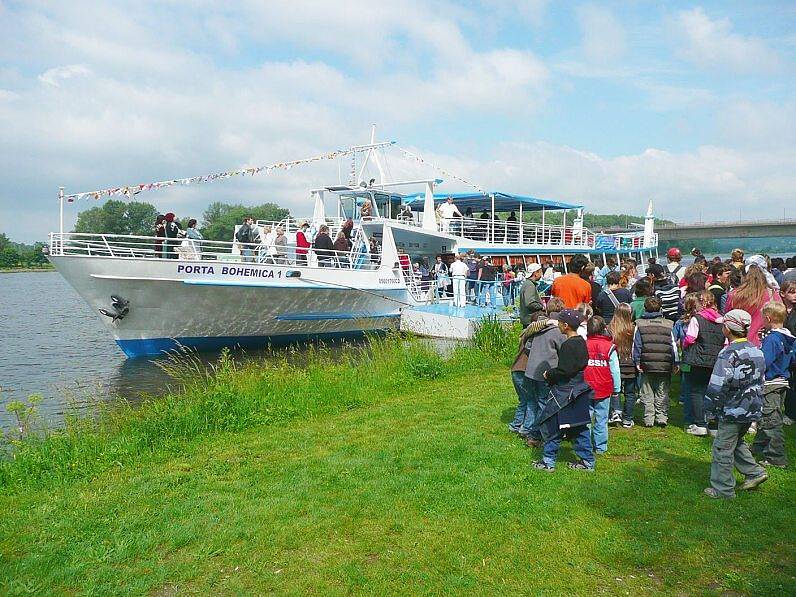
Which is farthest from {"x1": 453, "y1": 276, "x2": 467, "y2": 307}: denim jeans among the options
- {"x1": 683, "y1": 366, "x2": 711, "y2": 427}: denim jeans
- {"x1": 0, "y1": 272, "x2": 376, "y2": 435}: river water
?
{"x1": 683, "y1": 366, "x2": 711, "y2": 427}: denim jeans

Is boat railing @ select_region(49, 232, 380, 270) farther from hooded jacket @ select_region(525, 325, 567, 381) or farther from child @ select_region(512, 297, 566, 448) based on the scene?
hooded jacket @ select_region(525, 325, 567, 381)

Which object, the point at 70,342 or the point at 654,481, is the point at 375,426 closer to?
the point at 654,481

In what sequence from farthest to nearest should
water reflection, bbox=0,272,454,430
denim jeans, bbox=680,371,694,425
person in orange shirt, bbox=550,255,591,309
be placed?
water reflection, bbox=0,272,454,430, person in orange shirt, bbox=550,255,591,309, denim jeans, bbox=680,371,694,425

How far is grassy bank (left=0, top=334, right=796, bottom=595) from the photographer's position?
4289 millimetres

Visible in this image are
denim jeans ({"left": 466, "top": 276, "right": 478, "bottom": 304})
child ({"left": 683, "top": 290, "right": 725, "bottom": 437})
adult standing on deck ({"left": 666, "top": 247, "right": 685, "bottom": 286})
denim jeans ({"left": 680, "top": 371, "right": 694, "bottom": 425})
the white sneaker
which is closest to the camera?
child ({"left": 683, "top": 290, "right": 725, "bottom": 437})

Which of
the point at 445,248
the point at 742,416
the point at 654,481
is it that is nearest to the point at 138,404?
the point at 654,481

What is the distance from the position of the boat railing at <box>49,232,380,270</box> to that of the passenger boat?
0.04 m

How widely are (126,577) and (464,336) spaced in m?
14.4

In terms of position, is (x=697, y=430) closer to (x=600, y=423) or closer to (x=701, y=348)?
(x=701, y=348)

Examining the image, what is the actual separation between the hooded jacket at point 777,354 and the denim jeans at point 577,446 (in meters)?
1.93

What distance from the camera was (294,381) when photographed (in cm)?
1096

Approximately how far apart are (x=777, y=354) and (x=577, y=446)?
2217 mm

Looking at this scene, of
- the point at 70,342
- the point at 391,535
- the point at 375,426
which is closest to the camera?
the point at 391,535

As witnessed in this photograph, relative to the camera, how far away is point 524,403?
746 cm
